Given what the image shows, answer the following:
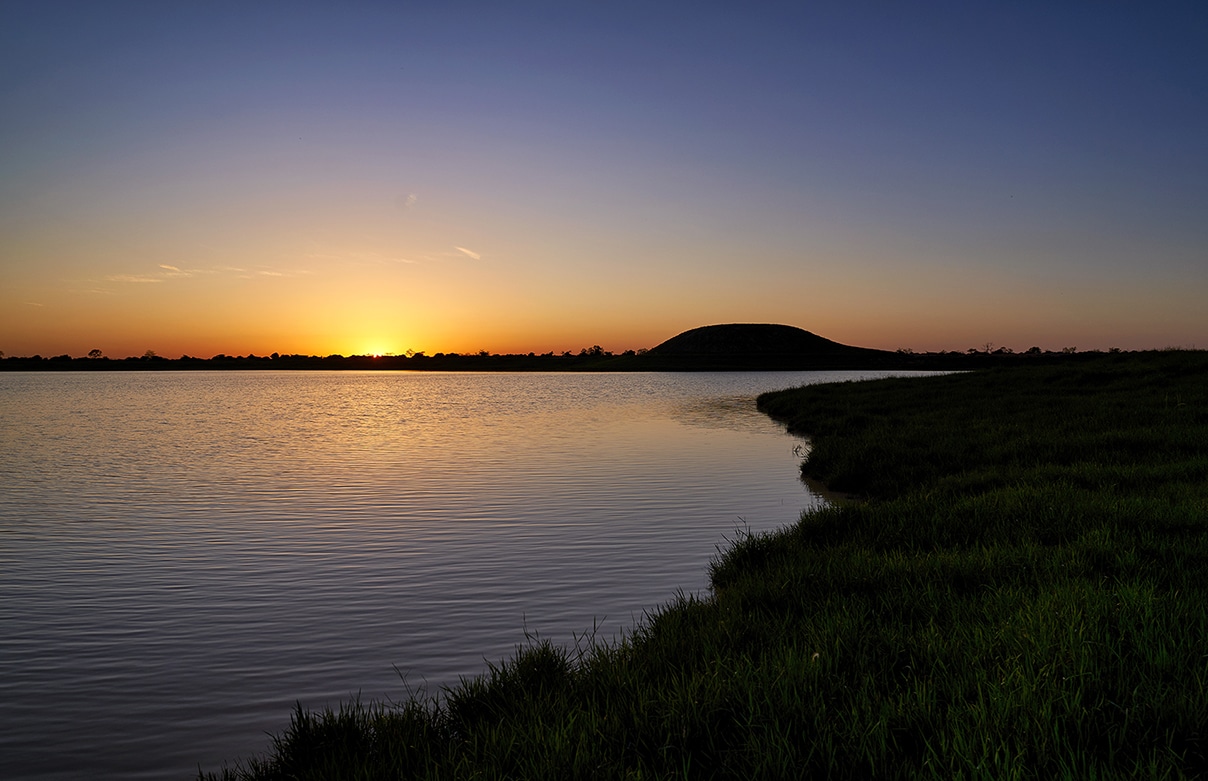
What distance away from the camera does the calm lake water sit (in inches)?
294

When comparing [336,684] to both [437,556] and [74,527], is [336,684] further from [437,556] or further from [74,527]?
[74,527]

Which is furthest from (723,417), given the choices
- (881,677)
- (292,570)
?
(881,677)

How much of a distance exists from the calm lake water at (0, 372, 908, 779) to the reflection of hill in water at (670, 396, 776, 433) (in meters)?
10.5

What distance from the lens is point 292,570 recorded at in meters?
12.6

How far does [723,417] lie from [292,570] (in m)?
37.6

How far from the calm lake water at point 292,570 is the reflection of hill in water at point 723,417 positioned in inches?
412

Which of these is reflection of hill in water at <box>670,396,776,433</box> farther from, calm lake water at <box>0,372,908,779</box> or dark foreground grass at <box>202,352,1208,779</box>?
dark foreground grass at <box>202,352,1208,779</box>

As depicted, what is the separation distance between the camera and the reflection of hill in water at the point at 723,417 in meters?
41.2

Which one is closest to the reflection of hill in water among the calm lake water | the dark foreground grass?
the calm lake water

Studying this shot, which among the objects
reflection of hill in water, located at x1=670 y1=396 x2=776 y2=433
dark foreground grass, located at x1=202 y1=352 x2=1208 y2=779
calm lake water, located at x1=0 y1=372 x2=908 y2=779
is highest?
dark foreground grass, located at x1=202 y1=352 x2=1208 y2=779

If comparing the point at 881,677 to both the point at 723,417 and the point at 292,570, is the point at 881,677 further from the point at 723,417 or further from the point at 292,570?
the point at 723,417

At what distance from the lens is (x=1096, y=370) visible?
3738cm

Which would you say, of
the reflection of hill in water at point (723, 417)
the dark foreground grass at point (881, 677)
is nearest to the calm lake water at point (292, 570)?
the dark foreground grass at point (881, 677)

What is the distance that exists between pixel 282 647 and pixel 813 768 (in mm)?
6781
